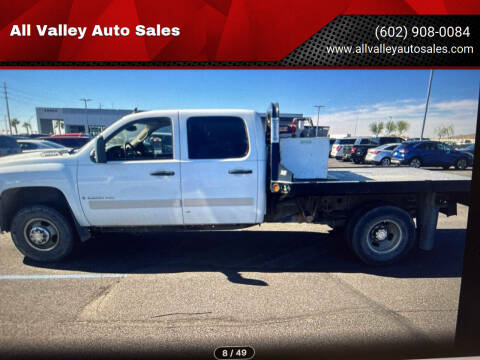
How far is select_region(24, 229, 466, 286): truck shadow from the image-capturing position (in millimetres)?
3375

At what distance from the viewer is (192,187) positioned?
3.26m

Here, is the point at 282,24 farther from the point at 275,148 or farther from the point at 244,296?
the point at 244,296

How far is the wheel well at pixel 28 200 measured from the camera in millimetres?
3375

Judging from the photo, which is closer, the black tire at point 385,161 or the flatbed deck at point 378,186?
the flatbed deck at point 378,186

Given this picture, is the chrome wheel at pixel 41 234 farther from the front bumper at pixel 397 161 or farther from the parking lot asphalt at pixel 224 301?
the front bumper at pixel 397 161

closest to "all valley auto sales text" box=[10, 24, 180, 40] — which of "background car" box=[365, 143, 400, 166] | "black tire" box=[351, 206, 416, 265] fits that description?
"black tire" box=[351, 206, 416, 265]

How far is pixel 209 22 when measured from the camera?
7.92 feet

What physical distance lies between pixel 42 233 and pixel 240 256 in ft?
9.03

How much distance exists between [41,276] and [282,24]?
13.4 ft

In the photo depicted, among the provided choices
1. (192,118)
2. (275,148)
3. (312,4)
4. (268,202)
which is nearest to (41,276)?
(192,118)

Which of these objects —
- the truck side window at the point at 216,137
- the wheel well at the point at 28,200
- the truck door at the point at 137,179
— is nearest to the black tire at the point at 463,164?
the truck side window at the point at 216,137

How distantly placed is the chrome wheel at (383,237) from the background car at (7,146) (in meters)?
5.57

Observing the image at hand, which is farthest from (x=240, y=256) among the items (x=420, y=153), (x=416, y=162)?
(x=416, y=162)

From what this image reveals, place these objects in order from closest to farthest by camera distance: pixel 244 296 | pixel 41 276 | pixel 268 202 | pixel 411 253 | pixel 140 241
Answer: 1. pixel 244 296
2. pixel 41 276
3. pixel 268 202
4. pixel 411 253
5. pixel 140 241
